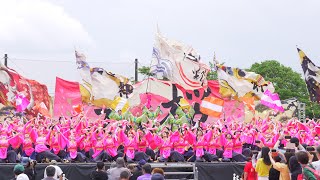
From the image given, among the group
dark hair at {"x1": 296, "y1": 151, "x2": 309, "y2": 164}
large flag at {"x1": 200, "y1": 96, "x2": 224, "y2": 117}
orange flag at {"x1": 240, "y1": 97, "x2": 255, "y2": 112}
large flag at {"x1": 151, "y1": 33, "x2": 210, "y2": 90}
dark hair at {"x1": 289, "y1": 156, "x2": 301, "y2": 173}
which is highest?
large flag at {"x1": 151, "y1": 33, "x2": 210, "y2": 90}

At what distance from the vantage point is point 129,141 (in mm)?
21703

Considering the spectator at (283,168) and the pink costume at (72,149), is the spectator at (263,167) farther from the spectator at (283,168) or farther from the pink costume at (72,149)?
the pink costume at (72,149)

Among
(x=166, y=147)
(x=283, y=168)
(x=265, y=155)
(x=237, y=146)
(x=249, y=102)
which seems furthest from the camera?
(x=249, y=102)

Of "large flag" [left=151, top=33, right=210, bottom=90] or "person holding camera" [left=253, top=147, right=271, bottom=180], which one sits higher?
"large flag" [left=151, top=33, right=210, bottom=90]

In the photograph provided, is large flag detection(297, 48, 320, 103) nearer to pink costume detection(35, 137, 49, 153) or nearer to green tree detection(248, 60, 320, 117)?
pink costume detection(35, 137, 49, 153)

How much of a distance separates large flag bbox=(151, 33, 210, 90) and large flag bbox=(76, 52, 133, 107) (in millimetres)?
2096

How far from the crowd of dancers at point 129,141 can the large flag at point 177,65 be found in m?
10.5

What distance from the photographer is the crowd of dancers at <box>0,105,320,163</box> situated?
21.3 metres

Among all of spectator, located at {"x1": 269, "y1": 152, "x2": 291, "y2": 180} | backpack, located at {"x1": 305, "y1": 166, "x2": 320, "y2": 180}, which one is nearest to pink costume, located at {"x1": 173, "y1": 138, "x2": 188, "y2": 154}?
spectator, located at {"x1": 269, "y1": 152, "x2": 291, "y2": 180}

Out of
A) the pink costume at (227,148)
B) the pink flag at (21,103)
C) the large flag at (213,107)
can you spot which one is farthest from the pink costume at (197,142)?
the pink flag at (21,103)

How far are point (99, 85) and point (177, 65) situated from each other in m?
4.42

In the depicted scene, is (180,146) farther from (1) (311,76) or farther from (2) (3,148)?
(1) (311,76)

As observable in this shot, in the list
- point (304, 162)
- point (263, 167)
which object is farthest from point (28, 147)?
point (304, 162)

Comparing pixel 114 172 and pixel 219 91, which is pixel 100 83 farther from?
pixel 114 172
